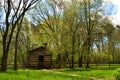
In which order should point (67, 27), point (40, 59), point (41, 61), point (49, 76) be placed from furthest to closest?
point (40, 59)
point (41, 61)
point (67, 27)
point (49, 76)

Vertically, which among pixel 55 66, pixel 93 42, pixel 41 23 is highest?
pixel 41 23

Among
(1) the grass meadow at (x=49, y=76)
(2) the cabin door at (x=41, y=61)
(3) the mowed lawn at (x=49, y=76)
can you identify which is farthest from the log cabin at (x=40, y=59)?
(3) the mowed lawn at (x=49, y=76)

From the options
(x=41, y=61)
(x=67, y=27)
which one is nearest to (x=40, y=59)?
(x=41, y=61)

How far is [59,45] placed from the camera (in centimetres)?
4541

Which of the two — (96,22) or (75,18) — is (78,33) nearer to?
(75,18)

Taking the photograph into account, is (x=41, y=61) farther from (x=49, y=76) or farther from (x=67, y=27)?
(x=49, y=76)

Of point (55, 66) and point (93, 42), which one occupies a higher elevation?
point (93, 42)

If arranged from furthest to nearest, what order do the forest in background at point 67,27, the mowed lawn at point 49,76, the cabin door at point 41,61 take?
the cabin door at point 41,61, the forest in background at point 67,27, the mowed lawn at point 49,76

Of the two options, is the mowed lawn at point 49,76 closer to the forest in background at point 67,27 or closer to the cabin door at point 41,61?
the forest in background at point 67,27

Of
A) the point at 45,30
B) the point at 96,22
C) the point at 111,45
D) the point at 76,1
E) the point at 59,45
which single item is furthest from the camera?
the point at 111,45

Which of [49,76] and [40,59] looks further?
[40,59]

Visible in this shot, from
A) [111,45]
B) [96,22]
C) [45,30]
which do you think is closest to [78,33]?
[96,22]

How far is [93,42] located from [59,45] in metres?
10.6

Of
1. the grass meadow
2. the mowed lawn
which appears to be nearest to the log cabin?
the grass meadow
